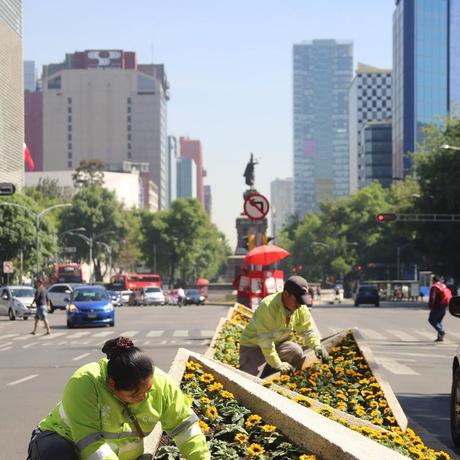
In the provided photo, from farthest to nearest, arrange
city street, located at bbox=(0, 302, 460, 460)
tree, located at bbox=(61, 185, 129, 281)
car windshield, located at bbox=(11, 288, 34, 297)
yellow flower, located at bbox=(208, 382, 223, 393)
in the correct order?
tree, located at bbox=(61, 185, 129, 281), car windshield, located at bbox=(11, 288, 34, 297), city street, located at bbox=(0, 302, 460, 460), yellow flower, located at bbox=(208, 382, 223, 393)

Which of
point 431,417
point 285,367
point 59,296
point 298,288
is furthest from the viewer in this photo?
point 59,296

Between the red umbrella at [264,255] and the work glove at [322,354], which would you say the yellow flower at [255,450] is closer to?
the work glove at [322,354]

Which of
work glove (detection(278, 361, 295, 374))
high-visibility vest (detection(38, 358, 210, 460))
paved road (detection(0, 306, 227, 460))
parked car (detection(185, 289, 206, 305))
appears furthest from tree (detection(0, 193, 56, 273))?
high-visibility vest (detection(38, 358, 210, 460))

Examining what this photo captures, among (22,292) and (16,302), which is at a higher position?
(22,292)

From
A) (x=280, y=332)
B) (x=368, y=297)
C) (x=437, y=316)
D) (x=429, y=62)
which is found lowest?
(x=368, y=297)

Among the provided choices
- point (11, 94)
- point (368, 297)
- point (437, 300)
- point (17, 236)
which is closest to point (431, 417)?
point (437, 300)

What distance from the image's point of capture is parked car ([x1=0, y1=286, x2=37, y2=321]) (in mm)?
49594

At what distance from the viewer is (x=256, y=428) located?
719 centimetres

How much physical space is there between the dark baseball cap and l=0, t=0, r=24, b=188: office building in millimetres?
115065

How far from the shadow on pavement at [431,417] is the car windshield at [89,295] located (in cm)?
2641

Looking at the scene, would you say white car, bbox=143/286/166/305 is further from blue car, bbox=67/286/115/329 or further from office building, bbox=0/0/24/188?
office building, bbox=0/0/24/188

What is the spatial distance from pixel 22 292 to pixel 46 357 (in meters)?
29.2

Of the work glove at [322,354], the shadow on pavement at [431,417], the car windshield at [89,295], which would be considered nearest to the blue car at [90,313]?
the car windshield at [89,295]

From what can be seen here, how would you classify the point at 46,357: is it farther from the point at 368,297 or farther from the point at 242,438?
the point at 368,297
